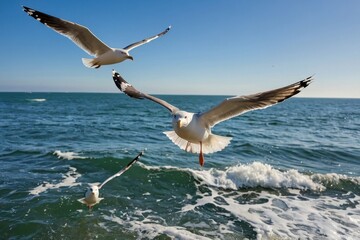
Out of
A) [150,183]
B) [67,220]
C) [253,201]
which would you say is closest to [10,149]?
[150,183]

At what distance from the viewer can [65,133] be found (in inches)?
899

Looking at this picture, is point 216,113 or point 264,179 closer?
point 216,113

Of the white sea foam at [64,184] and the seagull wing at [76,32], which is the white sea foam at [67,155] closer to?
the white sea foam at [64,184]

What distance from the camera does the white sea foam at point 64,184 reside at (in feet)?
35.2

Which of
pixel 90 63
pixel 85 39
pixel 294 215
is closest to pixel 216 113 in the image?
pixel 90 63

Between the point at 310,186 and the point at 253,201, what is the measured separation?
8.86 ft

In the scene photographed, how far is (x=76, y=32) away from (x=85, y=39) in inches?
8.4

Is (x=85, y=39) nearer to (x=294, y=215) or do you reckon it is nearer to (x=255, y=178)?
(x=294, y=215)

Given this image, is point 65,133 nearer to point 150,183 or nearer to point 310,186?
point 150,183

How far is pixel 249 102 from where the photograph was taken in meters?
5.37

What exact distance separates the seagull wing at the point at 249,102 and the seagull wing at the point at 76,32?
2186 mm

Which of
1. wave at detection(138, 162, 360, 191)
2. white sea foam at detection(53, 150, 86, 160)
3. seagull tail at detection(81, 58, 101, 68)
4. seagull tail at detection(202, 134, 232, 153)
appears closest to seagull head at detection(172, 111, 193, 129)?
seagull tail at detection(202, 134, 232, 153)

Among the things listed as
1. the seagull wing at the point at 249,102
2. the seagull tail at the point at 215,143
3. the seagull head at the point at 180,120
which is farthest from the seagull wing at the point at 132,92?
the seagull tail at the point at 215,143

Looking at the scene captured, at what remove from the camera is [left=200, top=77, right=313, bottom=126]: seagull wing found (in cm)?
489
